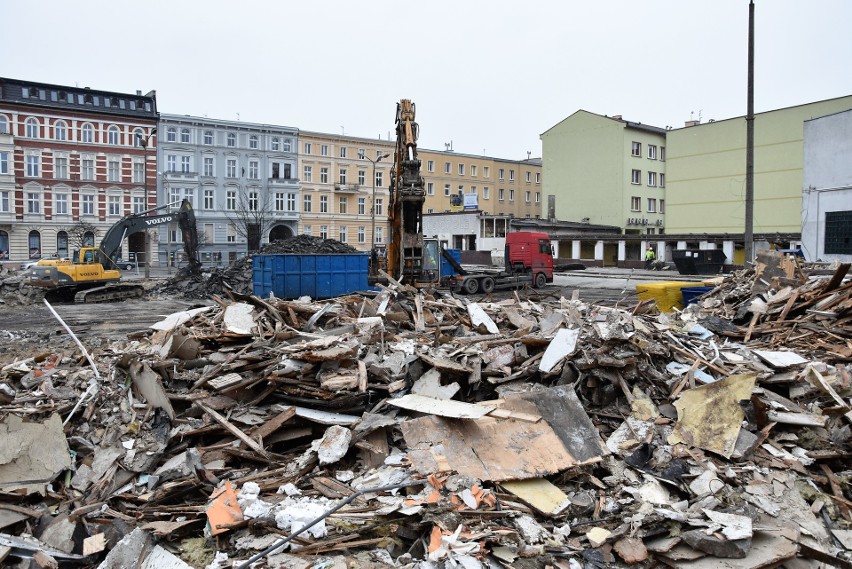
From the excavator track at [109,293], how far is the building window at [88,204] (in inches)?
1236

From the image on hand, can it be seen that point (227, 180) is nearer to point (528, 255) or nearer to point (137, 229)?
point (137, 229)

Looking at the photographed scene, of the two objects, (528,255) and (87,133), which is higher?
(87,133)

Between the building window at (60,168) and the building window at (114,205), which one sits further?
the building window at (114,205)

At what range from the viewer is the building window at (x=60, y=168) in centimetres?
5153

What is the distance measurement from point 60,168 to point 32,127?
12.3 feet

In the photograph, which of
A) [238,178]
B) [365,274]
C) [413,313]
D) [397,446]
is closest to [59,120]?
[238,178]

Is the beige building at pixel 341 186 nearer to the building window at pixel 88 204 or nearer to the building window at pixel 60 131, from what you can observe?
the building window at pixel 88 204

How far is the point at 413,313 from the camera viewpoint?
408 inches

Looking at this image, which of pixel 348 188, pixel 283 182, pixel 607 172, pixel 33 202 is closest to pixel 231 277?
pixel 283 182

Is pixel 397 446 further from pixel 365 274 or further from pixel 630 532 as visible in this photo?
pixel 365 274

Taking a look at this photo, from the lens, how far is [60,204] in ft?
170

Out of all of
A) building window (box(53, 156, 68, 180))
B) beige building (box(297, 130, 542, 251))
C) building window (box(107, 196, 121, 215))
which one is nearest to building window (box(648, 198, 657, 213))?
beige building (box(297, 130, 542, 251))

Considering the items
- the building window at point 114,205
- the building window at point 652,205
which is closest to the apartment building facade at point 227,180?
the building window at point 114,205

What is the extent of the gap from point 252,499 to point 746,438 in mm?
5144
